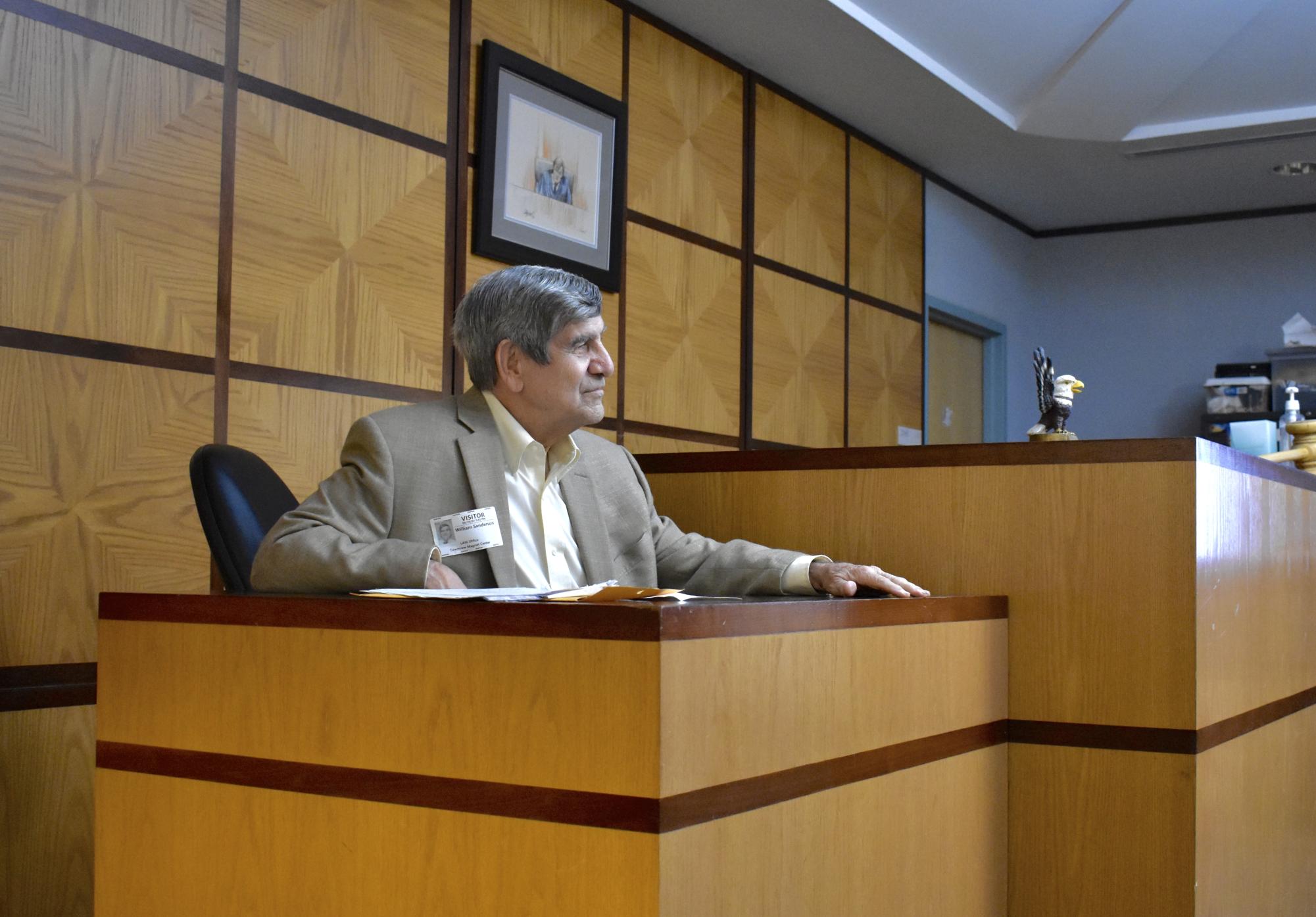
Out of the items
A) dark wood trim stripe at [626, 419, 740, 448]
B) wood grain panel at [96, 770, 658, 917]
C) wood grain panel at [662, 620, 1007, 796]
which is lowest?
wood grain panel at [96, 770, 658, 917]

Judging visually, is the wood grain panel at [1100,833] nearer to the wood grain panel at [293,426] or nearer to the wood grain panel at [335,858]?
the wood grain panel at [335,858]

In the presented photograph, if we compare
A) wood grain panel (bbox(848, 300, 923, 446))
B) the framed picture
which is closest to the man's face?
the framed picture


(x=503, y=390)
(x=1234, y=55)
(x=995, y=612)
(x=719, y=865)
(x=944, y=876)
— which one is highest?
(x=1234, y=55)

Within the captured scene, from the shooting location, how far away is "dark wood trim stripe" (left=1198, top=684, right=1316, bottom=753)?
2411 mm

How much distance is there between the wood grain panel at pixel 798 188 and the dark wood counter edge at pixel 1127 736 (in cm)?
335

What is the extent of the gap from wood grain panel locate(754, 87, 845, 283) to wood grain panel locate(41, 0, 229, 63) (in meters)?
2.71

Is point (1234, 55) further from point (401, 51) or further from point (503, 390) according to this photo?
point (503, 390)

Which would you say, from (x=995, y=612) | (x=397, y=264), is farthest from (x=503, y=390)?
(x=397, y=264)

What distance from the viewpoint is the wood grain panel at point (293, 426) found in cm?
333

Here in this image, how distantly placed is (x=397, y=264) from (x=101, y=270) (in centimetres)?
98

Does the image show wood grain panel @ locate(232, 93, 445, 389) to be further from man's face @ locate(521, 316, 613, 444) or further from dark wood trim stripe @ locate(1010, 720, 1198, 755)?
dark wood trim stripe @ locate(1010, 720, 1198, 755)

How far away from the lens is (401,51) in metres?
3.85

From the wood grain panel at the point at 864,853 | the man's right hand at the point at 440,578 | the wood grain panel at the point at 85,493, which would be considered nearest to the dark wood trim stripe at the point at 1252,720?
the wood grain panel at the point at 864,853

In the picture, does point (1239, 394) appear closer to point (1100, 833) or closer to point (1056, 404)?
point (1056, 404)
